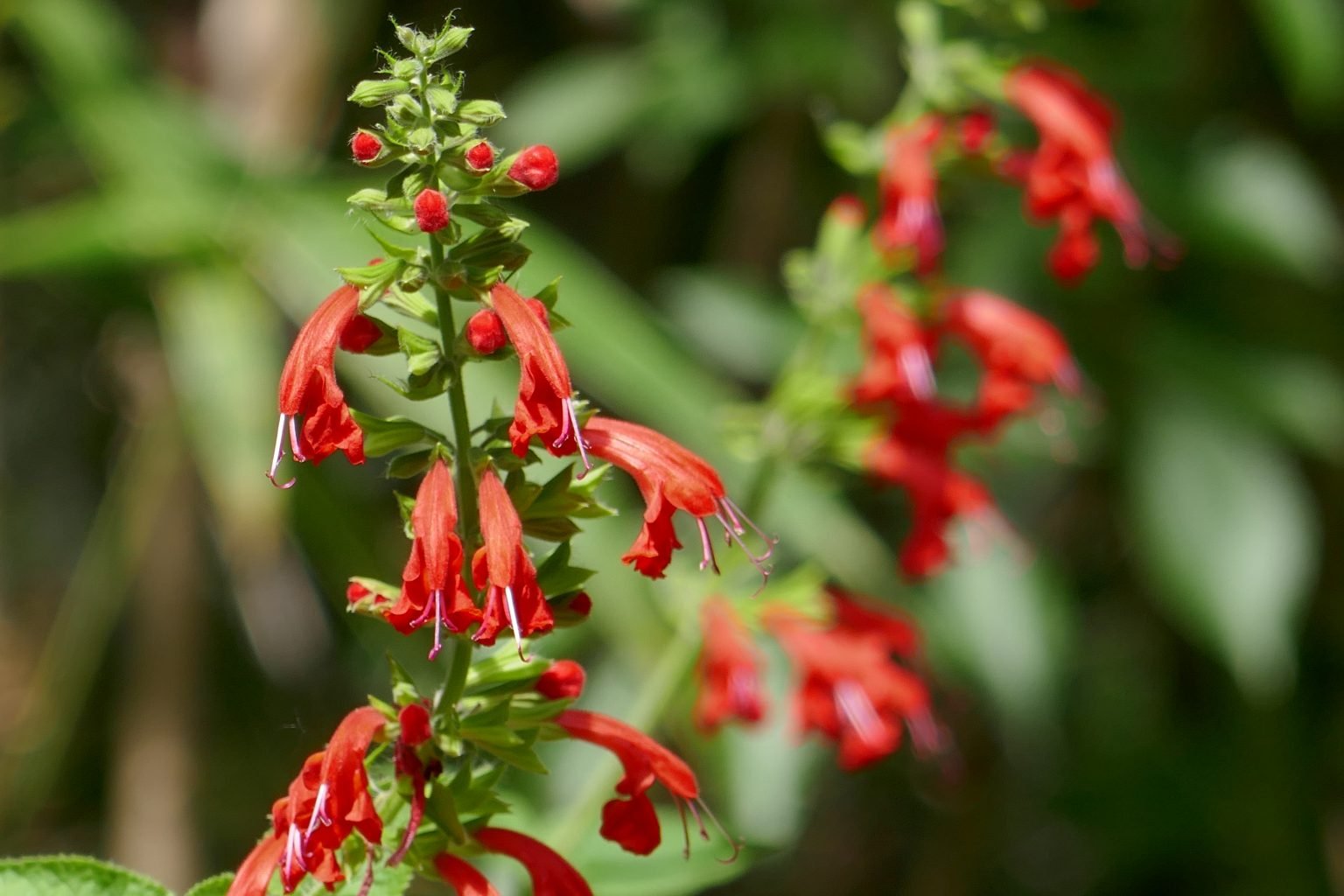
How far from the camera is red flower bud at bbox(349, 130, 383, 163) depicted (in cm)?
67

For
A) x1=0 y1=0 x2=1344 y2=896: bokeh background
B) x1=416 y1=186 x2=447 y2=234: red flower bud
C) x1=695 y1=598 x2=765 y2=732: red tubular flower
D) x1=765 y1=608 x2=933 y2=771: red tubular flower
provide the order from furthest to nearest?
x1=0 y1=0 x2=1344 y2=896: bokeh background, x1=765 y1=608 x2=933 y2=771: red tubular flower, x1=695 y1=598 x2=765 y2=732: red tubular flower, x1=416 y1=186 x2=447 y2=234: red flower bud

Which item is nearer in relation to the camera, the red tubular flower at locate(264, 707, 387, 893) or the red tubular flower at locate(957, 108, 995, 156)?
the red tubular flower at locate(264, 707, 387, 893)

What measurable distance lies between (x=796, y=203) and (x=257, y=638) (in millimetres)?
1275

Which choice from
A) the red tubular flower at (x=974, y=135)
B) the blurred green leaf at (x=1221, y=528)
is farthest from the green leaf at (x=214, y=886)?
the blurred green leaf at (x=1221, y=528)

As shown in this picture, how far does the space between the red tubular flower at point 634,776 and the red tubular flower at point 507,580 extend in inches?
5.3

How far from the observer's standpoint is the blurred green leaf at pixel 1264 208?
203 cm

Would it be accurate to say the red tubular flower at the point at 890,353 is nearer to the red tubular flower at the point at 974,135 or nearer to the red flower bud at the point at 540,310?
the red tubular flower at the point at 974,135

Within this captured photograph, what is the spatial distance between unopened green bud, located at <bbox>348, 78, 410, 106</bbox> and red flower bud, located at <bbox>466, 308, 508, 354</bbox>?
11cm

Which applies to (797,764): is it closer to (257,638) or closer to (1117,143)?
(1117,143)

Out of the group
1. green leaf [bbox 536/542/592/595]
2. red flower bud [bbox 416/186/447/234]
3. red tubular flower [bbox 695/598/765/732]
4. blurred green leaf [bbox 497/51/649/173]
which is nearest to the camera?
red flower bud [bbox 416/186/447/234]

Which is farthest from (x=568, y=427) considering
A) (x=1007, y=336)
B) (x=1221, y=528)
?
(x=1221, y=528)

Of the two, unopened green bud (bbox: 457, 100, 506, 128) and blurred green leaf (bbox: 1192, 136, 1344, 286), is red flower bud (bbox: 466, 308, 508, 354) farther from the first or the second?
blurred green leaf (bbox: 1192, 136, 1344, 286)

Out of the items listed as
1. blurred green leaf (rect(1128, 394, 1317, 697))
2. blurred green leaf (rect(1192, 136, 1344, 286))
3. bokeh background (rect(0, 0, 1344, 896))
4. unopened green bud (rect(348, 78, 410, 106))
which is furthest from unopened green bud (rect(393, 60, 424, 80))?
blurred green leaf (rect(1192, 136, 1344, 286))

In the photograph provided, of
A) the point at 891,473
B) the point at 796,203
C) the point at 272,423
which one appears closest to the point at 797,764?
the point at 891,473
